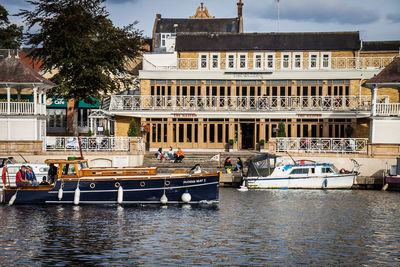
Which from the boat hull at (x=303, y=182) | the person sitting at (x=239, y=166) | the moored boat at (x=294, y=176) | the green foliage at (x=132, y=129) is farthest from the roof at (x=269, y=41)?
the boat hull at (x=303, y=182)

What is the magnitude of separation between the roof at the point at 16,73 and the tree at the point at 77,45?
13.1ft

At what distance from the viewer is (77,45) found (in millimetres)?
47875

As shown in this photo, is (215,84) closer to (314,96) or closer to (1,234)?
(314,96)

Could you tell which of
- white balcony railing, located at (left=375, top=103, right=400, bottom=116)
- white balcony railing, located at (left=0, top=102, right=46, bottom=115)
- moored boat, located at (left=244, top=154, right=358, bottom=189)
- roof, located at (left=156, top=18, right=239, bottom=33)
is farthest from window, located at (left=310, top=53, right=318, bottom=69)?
roof, located at (left=156, top=18, right=239, bottom=33)

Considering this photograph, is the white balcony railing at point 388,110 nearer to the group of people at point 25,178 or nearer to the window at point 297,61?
the window at point 297,61

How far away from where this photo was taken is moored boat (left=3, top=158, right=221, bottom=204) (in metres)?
32.5

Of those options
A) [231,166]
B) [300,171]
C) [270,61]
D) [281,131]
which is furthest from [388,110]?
[270,61]

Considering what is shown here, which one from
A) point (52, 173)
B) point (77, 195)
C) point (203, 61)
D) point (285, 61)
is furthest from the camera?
point (203, 61)

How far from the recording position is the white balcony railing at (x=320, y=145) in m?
44.8

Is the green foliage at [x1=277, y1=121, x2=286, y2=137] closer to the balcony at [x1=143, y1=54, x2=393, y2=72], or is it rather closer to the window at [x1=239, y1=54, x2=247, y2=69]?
the balcony at [x1=143, y1=54, x2=393, y2=72]

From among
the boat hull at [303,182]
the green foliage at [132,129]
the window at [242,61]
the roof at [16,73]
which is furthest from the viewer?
the window at [242,61]

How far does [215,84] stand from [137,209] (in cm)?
2417

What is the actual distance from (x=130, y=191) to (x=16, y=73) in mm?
16248

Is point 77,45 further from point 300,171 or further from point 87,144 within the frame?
point 300,171
